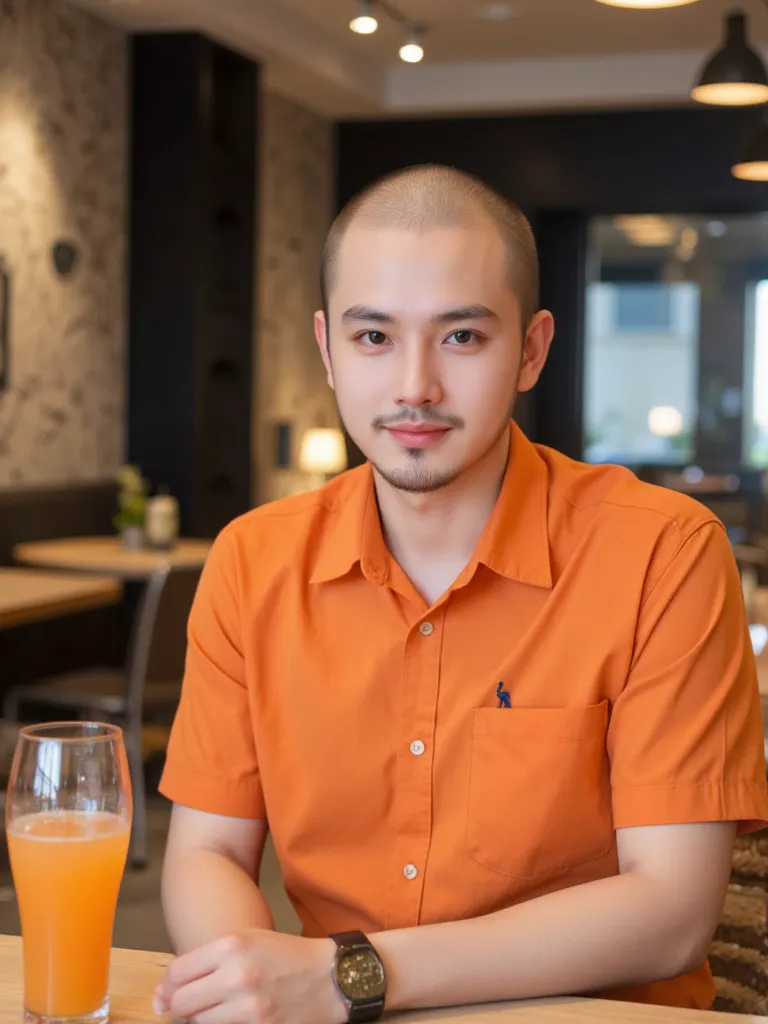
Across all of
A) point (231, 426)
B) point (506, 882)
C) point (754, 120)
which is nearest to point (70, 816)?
point (506, 882)

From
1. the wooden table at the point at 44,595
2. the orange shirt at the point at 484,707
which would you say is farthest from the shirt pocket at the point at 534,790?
the wooden table at the point at 44,595

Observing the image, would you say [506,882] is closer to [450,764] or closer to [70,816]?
[450,764]

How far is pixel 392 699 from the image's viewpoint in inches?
55.7

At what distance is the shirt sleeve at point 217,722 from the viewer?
1.46m

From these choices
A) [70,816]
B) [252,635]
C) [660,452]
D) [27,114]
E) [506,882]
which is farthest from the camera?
[660,452]

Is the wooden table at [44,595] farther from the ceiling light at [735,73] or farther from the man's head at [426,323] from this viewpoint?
the man's head at [426,323]

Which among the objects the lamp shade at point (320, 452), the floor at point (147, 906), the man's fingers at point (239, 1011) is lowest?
the floor at point (147, 906)

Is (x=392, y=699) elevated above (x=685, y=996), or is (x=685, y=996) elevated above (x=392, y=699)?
(x=392, y=699)

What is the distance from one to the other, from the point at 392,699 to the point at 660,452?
7909 mm

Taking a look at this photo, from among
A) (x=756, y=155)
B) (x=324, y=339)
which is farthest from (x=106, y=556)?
(x=324, y=339)

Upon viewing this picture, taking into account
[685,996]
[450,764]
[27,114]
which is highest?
[27,114]

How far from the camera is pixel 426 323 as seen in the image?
1367 mm

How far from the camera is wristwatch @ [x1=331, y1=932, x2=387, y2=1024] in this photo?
111 cm

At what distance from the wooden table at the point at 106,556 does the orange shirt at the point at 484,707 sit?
3.32 m
